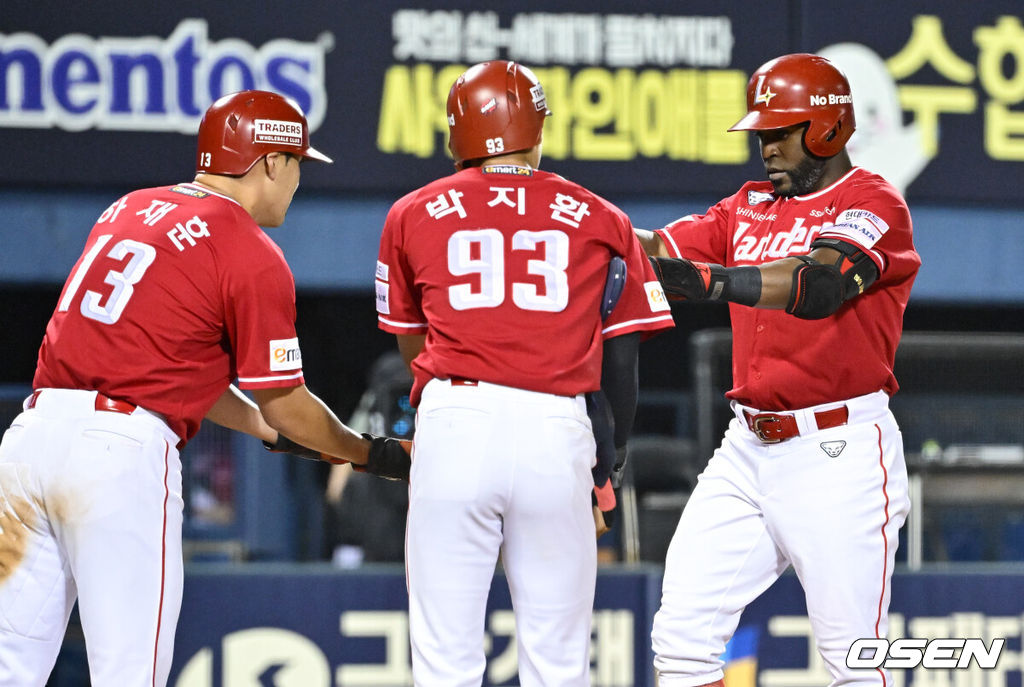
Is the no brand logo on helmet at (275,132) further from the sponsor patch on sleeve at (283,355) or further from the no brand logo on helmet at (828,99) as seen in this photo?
the no brand logo on helmet at (828,99)

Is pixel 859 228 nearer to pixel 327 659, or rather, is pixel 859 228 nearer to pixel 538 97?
pixel 538 97

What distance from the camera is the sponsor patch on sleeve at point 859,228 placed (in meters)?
3.87

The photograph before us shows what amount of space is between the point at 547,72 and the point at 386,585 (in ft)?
9.95

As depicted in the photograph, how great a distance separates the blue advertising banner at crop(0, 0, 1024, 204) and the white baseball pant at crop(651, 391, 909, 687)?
3.47 m

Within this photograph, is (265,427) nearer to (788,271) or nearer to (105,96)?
(788,271)

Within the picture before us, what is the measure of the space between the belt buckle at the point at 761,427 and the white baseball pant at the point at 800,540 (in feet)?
0.09

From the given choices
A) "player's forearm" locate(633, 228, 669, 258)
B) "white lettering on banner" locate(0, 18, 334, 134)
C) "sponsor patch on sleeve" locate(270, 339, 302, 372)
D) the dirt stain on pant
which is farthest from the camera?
"white lettering on banner" locate(0, 18, 334, 134)

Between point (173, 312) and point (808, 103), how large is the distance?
196 cm

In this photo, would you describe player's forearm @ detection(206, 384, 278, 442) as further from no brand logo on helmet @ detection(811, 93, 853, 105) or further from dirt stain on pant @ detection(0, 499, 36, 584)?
no brand logo on helmet @ detection(811, 93, 853, 105)

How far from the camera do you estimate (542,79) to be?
23.7ft

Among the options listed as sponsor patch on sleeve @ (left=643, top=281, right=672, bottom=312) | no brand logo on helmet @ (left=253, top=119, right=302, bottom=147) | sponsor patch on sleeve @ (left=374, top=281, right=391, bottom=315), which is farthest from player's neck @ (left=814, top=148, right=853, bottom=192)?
no brand logo on helmet @ (left=253, top=119, right=302, bottom=147)

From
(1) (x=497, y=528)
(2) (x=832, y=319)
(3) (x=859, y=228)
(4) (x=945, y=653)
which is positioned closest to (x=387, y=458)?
(1) (x=497, y=528)

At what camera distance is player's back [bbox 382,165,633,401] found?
3.37m

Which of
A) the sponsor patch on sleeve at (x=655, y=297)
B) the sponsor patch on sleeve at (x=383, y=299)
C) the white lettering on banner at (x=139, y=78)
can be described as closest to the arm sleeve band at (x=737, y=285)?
the sponsor patch on sleeve at (x=655, y=297)
